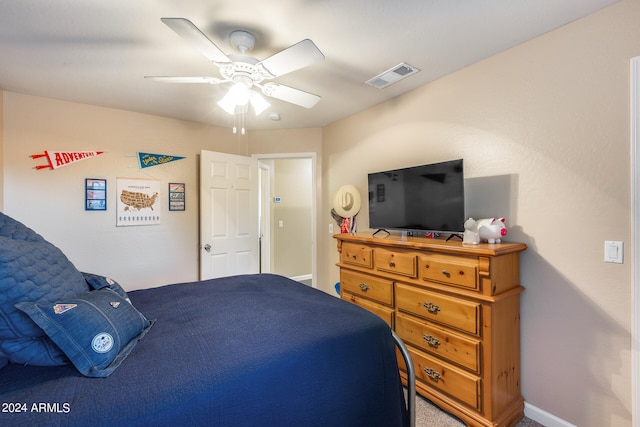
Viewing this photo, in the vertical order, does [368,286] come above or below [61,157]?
below

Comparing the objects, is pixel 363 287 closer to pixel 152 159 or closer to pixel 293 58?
pixel 293 58

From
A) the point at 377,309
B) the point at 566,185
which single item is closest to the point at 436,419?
the point at 377,309

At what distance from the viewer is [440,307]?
1.96 m

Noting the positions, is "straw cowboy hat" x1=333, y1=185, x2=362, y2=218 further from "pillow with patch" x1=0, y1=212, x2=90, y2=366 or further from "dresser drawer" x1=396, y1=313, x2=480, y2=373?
"pillow with patch" x1=0, y1=212, x2=90, y2=366

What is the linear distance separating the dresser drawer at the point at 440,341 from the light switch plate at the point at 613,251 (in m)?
0.83

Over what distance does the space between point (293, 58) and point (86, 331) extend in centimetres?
156

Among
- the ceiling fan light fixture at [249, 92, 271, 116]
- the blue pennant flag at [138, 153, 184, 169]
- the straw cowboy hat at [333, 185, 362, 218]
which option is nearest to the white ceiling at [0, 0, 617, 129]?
the ceiling fan light fixture at [249, 92, 271, 116]

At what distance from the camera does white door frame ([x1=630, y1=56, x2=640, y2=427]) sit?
152cm

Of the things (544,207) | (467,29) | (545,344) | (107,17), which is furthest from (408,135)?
(107,17)

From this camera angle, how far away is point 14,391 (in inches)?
33.5

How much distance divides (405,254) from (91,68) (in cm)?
273

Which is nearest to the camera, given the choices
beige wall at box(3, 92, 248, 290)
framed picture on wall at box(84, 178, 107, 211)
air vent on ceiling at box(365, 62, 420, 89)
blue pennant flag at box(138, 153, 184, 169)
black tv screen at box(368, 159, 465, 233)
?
black tv screen at box(368, 159, 465, 233)

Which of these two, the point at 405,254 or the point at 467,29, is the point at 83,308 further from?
→ the point at 467,29

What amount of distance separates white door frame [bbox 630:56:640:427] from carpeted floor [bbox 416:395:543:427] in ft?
1.76
